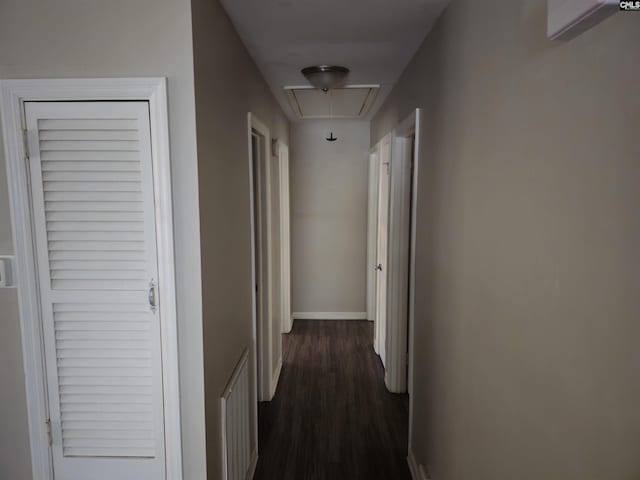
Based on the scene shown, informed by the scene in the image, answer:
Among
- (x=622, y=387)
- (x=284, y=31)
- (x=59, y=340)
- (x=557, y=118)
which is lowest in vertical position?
(x=59, y=340)

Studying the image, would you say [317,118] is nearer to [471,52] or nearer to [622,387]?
[471,52]

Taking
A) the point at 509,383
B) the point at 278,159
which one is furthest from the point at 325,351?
the point at 509,383

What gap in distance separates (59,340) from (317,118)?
12.3 feet

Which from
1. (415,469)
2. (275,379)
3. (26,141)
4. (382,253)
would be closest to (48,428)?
(26,141)

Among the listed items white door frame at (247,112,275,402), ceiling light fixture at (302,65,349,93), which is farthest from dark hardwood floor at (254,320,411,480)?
ceiling light fixture at (302,65,349,93)

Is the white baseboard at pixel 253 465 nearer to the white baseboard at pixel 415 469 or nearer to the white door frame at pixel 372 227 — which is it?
the white baseboard at pixel 415 469

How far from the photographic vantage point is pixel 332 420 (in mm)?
3045

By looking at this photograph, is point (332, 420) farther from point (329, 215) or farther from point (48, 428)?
point (329, 215)

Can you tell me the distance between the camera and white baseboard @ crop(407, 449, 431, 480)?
2201 mm

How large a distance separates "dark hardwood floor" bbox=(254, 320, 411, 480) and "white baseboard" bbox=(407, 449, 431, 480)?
0.15 ft

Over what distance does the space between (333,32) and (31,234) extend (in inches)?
66.7

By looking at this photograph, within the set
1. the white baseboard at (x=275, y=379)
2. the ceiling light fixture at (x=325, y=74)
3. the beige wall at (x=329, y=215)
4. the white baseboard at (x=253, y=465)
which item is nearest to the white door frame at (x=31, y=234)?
the white baseboard at (x=253, y=465)

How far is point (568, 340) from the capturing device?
88 centimetres

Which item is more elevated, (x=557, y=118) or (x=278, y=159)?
(x=278, y=159)
